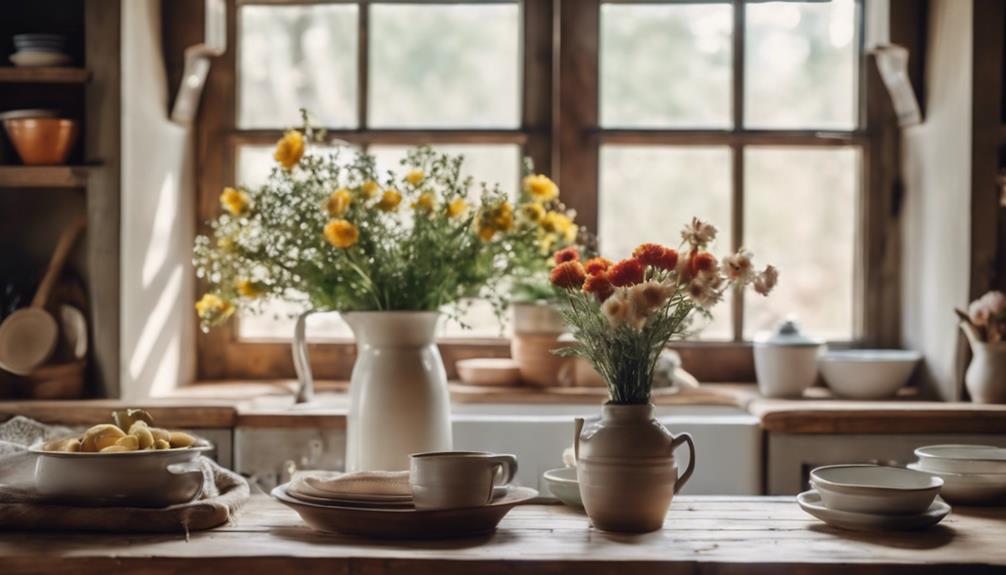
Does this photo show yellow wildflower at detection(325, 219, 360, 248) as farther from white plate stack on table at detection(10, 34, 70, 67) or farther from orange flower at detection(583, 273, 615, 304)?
white plate stack on table at detection(10, 34, 70, 67)

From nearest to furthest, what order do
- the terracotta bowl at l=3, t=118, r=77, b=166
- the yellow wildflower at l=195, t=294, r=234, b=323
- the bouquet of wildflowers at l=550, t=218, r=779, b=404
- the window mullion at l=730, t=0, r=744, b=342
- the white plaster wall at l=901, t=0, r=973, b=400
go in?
the bouquet of wildflowers at l=550, t=218, r=779, b=404, the yellow wildflower at l=195, t=294, r=234, b=323, the terracotta bowl at l=3, t=118, r=77, b=166, the white plaster wall at l=901, t=0, r=973, b=400, the window mullion at l=730, t=0, r=744, b=342

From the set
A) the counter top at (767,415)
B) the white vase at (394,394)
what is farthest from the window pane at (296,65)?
the white vase at (394,394)

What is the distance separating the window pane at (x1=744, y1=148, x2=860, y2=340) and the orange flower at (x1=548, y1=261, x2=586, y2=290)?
177cm

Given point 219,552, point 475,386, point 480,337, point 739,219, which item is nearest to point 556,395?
point 475,386

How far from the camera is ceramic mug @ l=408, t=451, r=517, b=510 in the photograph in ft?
5.38

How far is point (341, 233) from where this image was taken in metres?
1.99

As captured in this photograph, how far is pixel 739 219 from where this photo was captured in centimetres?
330

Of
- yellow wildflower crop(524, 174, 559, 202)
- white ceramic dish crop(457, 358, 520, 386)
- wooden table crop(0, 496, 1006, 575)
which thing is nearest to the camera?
wooden table crop(0, 496, 1006, 575)

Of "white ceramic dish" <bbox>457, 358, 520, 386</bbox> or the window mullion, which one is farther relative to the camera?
the window mullion

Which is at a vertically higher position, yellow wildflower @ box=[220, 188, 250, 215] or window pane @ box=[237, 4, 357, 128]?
window pane @ box=[237, 4, 357, 128]

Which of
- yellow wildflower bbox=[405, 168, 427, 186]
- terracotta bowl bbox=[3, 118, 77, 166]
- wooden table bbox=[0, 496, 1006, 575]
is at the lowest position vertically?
wooden table bbox=[0, 496, 1006, 575]

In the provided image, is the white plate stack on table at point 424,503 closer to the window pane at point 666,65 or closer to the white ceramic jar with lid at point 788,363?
the white ceramic jar with lid at point 788,363

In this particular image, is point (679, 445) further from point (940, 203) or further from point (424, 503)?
point (940, 203)

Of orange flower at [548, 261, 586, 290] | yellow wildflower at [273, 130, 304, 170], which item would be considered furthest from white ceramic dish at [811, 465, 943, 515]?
yellow wildflower at [273, 130, 304, 170]
